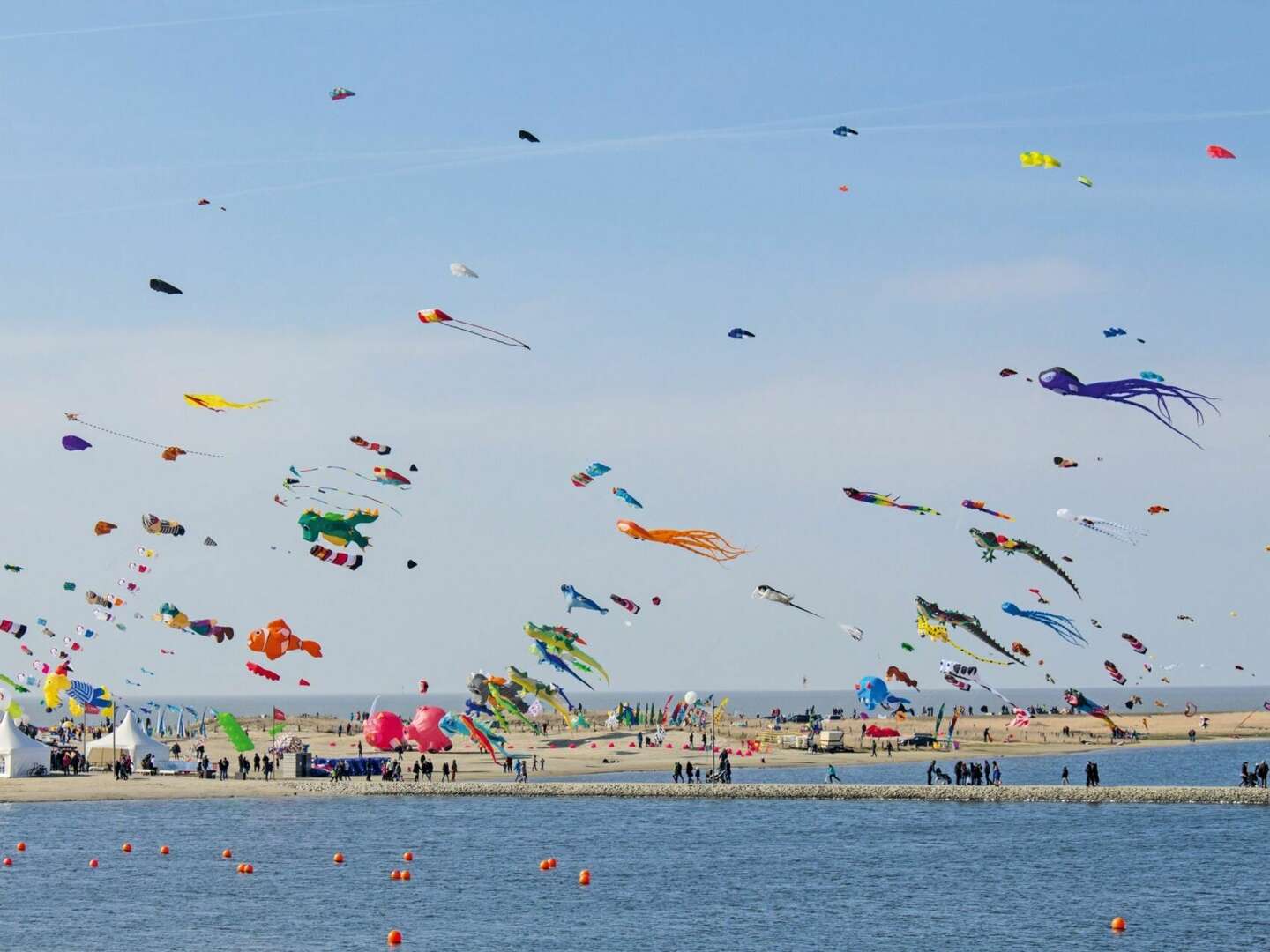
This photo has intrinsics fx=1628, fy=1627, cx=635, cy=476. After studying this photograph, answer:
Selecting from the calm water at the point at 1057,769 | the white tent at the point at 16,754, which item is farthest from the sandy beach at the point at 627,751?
the white tent at the point at 16,754

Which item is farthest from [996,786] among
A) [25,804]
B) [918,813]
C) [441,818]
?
[25,804]

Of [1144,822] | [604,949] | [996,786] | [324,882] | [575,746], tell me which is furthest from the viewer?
[575,746]

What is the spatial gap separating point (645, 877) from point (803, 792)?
2821 centimetres

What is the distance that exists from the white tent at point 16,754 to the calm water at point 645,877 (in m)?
9.64

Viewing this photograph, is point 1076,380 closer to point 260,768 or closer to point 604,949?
point 604,949

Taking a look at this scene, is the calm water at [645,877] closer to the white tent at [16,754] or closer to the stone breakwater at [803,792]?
the stone breakwater at [803,792]

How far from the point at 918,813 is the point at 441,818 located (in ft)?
74.2

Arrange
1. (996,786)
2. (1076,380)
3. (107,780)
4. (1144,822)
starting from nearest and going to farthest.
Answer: (1076,380) < (1144,822) < (996,786) < (107,780)

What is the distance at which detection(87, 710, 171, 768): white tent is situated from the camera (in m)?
94.1

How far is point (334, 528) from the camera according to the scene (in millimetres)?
77188

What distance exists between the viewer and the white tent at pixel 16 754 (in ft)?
295

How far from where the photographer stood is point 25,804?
81375 millimetres

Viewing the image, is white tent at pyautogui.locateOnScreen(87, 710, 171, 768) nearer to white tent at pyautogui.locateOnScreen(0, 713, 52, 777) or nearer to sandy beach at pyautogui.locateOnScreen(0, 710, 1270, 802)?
sandy beach at pyautogui.locateOnScreen(0, 710, 1270, 802)

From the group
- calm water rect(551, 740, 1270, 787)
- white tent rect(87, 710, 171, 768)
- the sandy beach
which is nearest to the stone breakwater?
the sandy beach
